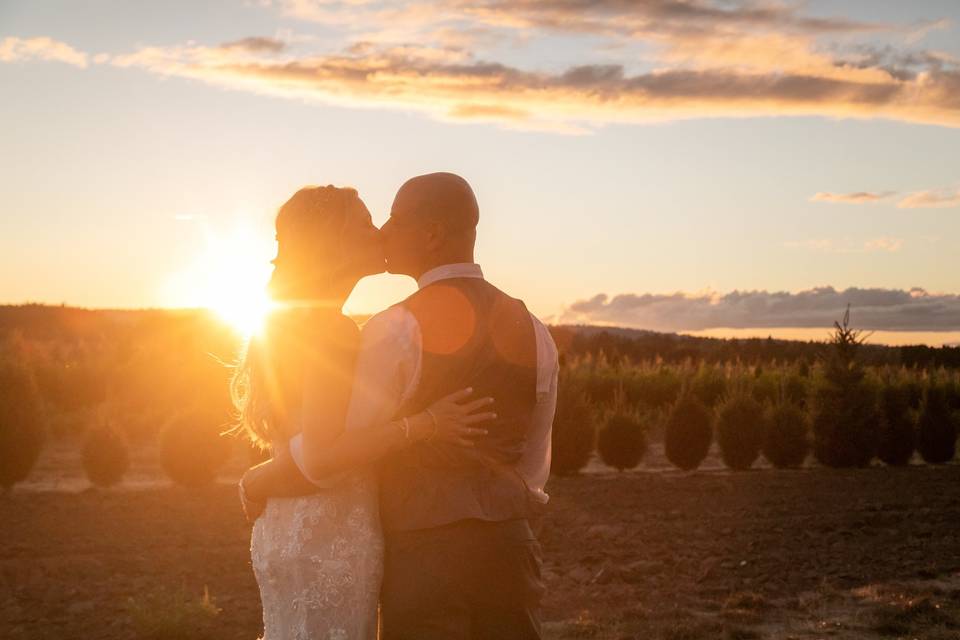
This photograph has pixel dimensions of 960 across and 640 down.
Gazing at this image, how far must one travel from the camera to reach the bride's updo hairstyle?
311cm

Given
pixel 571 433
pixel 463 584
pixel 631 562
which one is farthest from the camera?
pixel 571 433

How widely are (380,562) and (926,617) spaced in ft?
20.9

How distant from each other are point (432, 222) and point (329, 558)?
39.6 inches

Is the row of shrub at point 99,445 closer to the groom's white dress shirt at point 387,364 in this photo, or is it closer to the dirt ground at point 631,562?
the dirt ground at point 631,562

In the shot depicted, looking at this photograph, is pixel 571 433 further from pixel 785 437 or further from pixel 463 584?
pixel 463 584

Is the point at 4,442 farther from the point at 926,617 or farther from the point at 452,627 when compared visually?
the point at 452,627

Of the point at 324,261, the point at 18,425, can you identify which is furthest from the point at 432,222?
the point at 18,425

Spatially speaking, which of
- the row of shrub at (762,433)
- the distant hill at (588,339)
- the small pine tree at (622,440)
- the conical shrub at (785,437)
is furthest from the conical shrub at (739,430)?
the distant hill at (588,339)

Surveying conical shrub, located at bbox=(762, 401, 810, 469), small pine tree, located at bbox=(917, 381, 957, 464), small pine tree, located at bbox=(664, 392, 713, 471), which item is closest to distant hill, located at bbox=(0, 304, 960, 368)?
small pine tree, located at bbox=(917, 381, 957, 464)

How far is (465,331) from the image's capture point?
295cm

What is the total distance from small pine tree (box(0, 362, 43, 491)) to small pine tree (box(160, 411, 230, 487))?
67.7 inches

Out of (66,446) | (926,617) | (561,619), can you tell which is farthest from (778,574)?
(66,446)

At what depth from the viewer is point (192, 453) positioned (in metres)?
14.8

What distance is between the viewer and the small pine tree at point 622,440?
1694 centimetres
